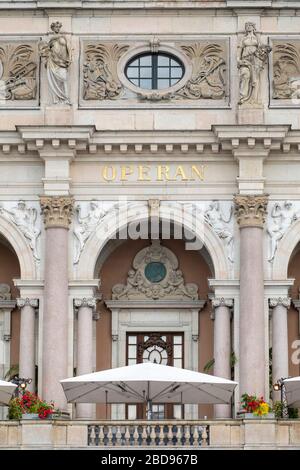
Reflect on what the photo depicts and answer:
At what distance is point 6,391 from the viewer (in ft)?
145

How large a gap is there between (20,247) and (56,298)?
1.99 metres

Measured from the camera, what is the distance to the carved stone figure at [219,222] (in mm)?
49750

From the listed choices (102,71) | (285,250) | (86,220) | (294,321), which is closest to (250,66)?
(102,71)

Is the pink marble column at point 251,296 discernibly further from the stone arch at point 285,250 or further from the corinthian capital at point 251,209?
the stone arch at point 285,250

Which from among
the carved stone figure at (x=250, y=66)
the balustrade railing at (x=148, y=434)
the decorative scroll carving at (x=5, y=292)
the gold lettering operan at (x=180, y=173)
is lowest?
the balustrade railing at (x=148, y=434)

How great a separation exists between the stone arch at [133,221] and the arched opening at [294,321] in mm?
2626

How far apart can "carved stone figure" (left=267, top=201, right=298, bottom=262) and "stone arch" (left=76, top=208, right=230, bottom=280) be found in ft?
4.73

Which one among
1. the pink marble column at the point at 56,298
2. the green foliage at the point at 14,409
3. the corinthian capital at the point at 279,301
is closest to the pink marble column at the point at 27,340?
the pink marble column at the point at 56,298

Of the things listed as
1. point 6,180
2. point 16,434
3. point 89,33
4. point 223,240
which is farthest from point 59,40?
point 16,434

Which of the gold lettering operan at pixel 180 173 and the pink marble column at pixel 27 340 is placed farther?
the gold lettering operan at pixel 180 173

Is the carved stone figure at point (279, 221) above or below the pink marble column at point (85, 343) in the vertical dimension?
above

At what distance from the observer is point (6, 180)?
5028cm

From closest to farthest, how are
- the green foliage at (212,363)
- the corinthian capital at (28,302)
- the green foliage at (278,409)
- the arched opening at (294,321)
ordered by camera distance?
1. the green foliage at (278,409)
2. the green foliage at (212,363)
3. the corinthian capital at (28,302)
4. the arched opening at (294,321)
